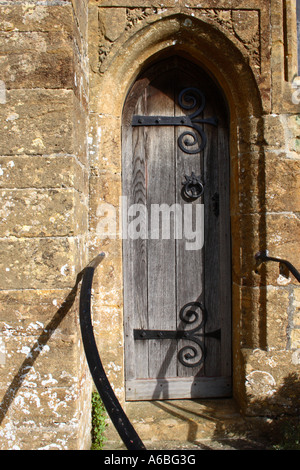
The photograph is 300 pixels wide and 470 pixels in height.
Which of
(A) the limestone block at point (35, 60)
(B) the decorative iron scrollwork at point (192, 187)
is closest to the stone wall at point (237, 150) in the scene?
(A) the limestone block at point (35, 60)

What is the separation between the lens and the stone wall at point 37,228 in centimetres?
175

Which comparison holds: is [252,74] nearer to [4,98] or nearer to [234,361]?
[4,98]

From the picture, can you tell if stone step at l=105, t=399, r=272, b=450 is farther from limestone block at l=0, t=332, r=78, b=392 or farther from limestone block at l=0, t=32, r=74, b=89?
limestone block at l=0, t=32, r=74, b=89

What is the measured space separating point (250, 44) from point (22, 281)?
2017 millimetres

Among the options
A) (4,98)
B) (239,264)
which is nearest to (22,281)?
(4,98)

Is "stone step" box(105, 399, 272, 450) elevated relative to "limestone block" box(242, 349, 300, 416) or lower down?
lower down

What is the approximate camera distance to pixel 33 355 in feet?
5.79

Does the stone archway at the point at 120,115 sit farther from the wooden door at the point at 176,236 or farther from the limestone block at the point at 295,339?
the limestone block at the point at 295,339

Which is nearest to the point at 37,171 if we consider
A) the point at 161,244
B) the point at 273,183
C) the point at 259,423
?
the point at 161,244

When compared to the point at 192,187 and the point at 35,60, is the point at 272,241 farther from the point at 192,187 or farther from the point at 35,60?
the point at 35,60

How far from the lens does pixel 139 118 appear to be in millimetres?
2488

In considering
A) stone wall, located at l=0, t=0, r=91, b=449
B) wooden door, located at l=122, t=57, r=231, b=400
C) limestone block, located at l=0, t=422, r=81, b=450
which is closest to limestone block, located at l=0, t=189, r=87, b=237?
stone wall, located at l=0, t=0, r=91, b=449

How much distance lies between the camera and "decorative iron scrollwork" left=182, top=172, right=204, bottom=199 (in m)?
2.49

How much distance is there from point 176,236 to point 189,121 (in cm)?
83
